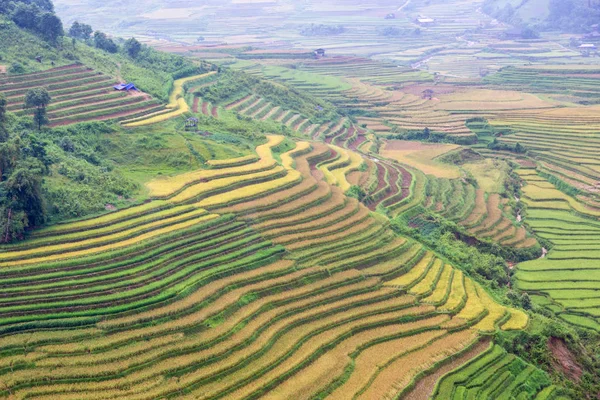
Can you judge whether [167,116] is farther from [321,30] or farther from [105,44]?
[321,30]

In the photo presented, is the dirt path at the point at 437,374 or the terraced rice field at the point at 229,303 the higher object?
the terraced rice field at the point at 229,303

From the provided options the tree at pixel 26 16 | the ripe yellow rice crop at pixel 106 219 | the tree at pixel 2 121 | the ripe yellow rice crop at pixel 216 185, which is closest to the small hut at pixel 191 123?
the ripe yellow rice crop at pixel 216 185

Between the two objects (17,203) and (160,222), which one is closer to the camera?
(17,203)

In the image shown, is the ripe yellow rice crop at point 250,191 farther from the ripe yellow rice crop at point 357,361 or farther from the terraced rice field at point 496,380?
the terraced rice field at point 496,380

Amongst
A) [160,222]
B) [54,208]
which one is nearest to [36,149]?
[54,208]

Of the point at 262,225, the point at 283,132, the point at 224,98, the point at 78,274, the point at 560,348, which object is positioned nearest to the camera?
the point at 78,274

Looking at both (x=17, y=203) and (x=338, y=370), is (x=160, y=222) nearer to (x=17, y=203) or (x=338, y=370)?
(x=17, y=203)
